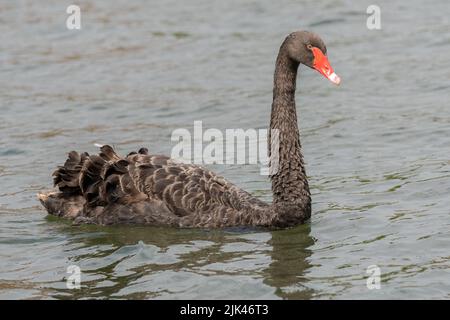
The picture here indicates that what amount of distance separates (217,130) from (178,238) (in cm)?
383

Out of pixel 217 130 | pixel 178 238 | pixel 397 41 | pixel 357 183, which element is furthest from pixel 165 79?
pixel 178 238

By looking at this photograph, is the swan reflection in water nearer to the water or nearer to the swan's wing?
the water

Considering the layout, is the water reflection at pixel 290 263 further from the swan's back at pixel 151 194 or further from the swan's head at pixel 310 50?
the swan's head at pixel 310 50

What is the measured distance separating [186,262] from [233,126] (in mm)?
4618

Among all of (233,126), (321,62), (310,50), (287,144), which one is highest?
(310,50)

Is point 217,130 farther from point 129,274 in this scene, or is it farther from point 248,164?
point 129,274

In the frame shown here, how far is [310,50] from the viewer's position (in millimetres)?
9062

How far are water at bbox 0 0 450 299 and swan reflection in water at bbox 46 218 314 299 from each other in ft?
0.07

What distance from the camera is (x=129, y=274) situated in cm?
824

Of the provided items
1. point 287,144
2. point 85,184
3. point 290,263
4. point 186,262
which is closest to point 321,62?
point 287,144

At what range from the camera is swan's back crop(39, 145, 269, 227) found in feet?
30.2

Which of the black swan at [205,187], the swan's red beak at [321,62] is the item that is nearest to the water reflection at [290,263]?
the black swan at [205,187]

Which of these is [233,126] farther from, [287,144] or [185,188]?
[185,188]
